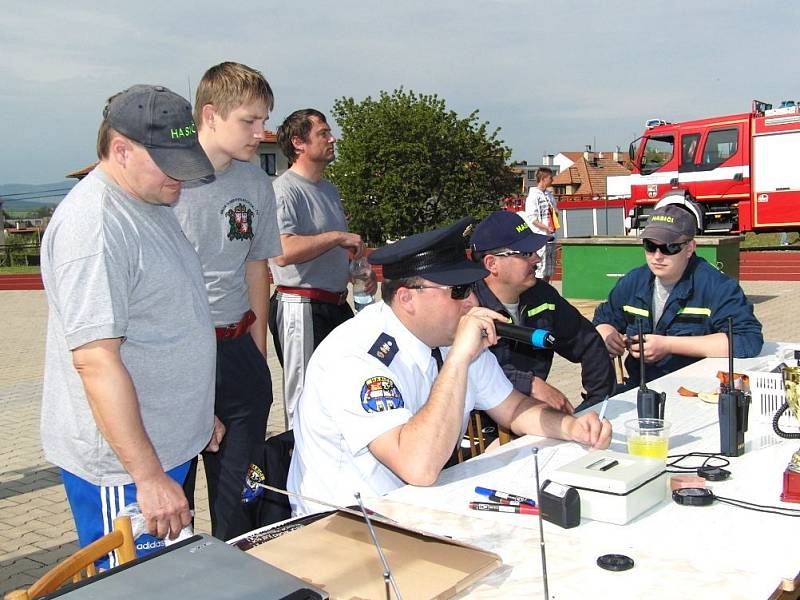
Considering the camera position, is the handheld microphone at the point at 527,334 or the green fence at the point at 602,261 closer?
the handheld microphone at the point at 527,334

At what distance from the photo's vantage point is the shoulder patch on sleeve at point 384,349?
229 cm

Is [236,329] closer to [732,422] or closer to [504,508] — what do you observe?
[504,508]

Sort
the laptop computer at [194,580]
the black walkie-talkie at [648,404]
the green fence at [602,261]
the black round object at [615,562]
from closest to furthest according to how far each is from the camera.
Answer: the laptop computer at [194,580]
the black round object at [615,562]
the black walkie-talkie at [648,404]
the green fence at [602,261]

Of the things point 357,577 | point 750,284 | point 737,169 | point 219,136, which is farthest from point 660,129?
point 357,577

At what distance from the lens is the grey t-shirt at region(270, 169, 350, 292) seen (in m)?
4.17

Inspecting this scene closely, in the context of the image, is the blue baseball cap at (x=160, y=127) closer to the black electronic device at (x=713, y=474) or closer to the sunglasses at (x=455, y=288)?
the sunglasses at (x=455, y=288)

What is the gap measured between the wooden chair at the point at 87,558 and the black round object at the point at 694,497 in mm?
1262

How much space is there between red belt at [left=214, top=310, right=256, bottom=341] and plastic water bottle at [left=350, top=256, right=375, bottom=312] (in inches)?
48.0

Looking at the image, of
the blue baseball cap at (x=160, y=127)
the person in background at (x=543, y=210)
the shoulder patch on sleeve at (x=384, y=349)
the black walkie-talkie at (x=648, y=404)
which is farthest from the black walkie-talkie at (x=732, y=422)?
the person in background at (x=543, y=210)

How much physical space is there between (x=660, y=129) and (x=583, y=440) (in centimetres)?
1753

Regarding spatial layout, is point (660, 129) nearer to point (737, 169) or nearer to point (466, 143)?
point (737, 169)

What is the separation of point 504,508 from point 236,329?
1.51m

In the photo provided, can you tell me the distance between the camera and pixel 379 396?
2.19m

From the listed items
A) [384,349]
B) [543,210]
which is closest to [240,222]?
[384,349]
